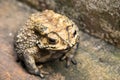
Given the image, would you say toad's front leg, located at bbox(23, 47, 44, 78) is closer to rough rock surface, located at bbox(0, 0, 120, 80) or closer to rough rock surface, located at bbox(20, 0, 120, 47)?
rough rock surface, located at bbox(0, 0, 120, 80)

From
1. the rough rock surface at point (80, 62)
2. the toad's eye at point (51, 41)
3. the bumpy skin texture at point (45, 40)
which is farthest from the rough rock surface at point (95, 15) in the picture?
the toad's eye at point (51, 41)

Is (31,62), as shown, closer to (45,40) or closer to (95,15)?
(45,40)

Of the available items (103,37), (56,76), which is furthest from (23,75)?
(103,37)

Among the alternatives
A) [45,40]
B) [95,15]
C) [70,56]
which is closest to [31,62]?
[45,40]

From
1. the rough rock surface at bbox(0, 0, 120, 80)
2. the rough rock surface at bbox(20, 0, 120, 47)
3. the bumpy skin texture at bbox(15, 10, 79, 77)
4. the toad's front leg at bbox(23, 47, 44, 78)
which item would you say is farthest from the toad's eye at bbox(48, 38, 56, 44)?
the rough rock surface at bbox(20, 0, 120, 47)

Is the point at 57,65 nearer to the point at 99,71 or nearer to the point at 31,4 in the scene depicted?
the point at 99,71
